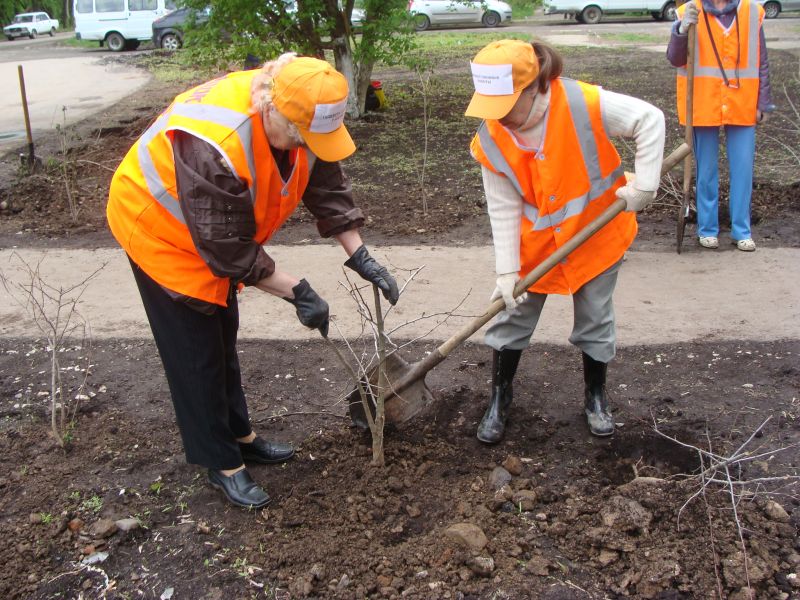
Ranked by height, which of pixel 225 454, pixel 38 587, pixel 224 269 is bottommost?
pixel 38 587

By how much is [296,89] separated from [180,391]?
1134mm

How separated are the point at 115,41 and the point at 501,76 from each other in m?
22.2

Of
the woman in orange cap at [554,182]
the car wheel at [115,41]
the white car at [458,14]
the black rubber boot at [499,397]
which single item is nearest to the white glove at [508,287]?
the woman in orange cap at [554,182]

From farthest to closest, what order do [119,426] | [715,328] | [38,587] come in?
[715,328], [119,426], [38,587]

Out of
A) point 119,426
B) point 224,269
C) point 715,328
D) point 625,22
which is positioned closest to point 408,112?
point 715,328

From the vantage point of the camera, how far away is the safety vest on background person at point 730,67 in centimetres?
454

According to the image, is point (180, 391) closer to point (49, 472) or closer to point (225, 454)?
point (225, 454)

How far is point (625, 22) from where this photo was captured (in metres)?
22.5

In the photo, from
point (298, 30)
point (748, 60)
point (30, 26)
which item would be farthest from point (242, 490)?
point (30, 26)

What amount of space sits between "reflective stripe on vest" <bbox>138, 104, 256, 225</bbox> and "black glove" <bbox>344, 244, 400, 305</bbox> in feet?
1.86

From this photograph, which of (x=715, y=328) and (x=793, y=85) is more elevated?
(x=793, y=85)

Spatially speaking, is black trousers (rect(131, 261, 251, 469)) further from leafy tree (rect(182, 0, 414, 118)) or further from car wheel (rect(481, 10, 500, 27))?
car wheel (rect(481, 10, 500, 27))

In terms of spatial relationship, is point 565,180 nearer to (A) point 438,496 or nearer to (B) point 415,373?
(B) point 415,373

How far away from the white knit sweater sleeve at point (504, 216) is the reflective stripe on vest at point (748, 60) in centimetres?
245
